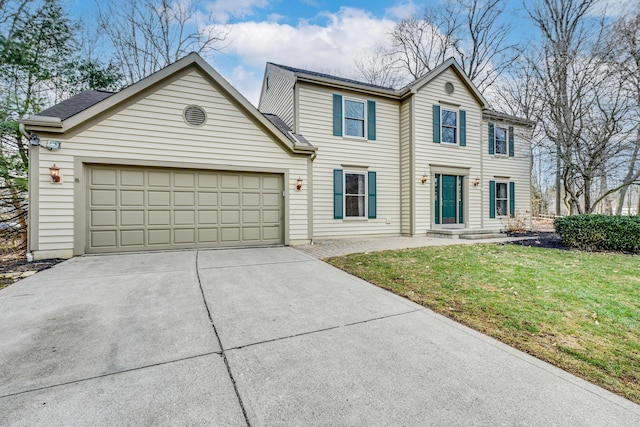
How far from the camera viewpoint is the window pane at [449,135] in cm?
1077

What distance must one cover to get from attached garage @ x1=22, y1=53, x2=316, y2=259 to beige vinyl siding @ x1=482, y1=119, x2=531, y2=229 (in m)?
8.19

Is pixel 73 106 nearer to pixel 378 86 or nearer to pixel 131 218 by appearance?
pixel 131 218

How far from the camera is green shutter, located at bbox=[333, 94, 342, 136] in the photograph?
948cm

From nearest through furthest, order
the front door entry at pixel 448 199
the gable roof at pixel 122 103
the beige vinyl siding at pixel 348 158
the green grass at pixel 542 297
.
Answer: the green grass at pixel 542 297, the gable roof at pixel 122 103, the beige vinyl siding at pixel 348 158, the front door entry at pixel 448 199

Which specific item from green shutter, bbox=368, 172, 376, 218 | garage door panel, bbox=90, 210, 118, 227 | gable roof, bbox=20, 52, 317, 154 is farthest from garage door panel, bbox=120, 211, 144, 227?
green shutter, bbox=368, 172, 376, 218

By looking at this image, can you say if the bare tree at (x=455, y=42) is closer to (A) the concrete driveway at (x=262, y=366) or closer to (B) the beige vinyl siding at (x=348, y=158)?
(B) the beige vinyl siding at (x=348, y=158)

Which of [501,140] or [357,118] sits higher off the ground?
[357,118]

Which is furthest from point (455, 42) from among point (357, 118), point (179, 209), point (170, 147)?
point (179, 209)

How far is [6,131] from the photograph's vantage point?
8.20 meters

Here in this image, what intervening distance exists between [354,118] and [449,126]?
3.92 metres

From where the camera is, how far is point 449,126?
1085cm

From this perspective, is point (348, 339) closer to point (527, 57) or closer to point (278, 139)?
point (278, 139)

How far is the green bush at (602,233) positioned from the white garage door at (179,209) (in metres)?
7.91

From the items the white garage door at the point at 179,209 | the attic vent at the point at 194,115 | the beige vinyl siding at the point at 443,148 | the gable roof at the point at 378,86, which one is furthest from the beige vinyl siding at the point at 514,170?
the attic vent at the point at 194,115
